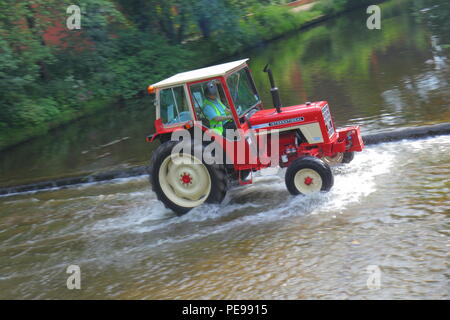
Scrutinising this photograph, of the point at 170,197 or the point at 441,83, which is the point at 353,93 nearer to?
the point at 441,83

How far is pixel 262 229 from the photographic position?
7473mm

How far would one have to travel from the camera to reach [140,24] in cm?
2534

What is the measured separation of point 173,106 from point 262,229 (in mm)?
2440

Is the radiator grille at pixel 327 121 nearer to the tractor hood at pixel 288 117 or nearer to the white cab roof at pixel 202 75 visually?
the tractor hood at pixel 288 117

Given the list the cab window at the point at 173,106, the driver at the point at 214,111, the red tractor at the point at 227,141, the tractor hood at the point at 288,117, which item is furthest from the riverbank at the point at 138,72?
the tractor hood at the point at 288,117

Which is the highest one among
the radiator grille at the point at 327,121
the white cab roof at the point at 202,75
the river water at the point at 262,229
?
the white cab roof at the point at 202,75

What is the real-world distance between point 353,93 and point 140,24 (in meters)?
13.7

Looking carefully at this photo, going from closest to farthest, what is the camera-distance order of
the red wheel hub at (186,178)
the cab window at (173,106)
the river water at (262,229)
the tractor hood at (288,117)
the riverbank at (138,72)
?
the river water at (262,229) < the tractor hood at (288,117) < the cab window at (173,106) < the red wheel hub at (186,178) < the riverbank at (138,72)

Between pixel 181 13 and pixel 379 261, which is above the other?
pixel 181 13

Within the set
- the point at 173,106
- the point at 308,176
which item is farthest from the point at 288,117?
the point at 173,106

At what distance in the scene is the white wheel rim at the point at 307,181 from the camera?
794 cm

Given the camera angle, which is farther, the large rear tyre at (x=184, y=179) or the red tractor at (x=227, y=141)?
the large rear tyre at (x=184, y=179)

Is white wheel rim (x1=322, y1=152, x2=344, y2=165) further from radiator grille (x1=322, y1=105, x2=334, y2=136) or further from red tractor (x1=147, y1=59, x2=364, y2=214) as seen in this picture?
radiator grille (x1=322, y1=105, x2=334, y2=136)
